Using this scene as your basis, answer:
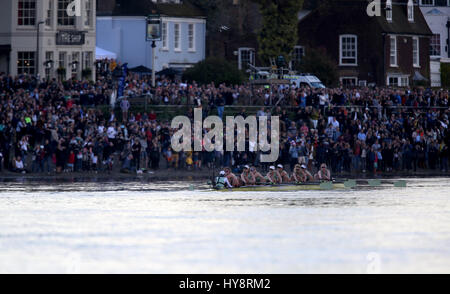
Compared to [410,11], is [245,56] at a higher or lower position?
lower

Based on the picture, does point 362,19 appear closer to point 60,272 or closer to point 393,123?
point 393,123

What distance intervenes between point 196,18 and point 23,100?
109 ft

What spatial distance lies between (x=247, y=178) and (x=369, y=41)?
128 ft

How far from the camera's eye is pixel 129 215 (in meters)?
43.1

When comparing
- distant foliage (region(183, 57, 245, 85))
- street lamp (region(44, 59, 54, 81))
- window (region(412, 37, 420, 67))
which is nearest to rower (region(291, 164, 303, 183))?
street lamp (region(44, 59, 54, 81))

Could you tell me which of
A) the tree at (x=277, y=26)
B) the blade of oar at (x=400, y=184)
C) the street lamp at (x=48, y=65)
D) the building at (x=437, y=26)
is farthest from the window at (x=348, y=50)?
the blade of oar at (x=400, y=184)

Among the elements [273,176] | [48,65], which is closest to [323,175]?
[273,176]

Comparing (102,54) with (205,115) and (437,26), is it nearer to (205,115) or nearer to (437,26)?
(205,115)

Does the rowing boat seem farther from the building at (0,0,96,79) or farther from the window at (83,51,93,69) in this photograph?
the window at (83,51,93,69)

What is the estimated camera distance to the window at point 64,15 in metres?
70.9

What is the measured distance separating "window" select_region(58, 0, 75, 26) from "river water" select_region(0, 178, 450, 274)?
1918cm

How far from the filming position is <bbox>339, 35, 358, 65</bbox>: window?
87.1 metres

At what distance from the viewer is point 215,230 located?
38750 mm

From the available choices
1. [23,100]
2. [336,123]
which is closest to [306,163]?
[336,123]
